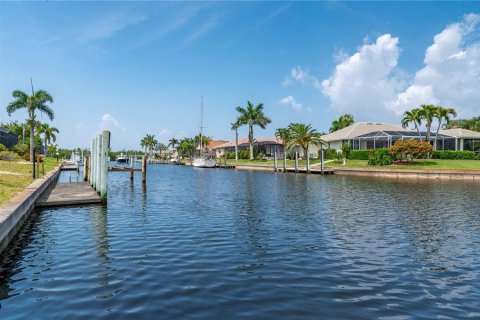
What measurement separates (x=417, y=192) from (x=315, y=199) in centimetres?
996

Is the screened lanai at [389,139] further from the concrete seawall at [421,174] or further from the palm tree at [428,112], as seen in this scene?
the concrete seawall at [421,174]

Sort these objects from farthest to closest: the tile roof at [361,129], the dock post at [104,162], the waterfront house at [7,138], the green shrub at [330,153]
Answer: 1. the green shrub at [330,153]
2. the tile roof at [361,129]
3. the waterfront house at [7,138]
4. the dock post at [104,162]

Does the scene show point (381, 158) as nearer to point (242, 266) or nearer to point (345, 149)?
point (345, 149)

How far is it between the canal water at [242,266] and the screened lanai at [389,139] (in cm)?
5047

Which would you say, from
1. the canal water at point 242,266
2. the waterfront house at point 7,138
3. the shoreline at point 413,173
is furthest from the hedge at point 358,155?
the waterfront house at point 7,138

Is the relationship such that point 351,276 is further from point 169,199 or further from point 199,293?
point 169,199

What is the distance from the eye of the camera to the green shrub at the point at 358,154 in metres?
63.4

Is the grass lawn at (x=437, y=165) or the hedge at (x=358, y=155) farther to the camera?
the hedge at (x=358, y=155)

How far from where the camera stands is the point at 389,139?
6631 centimetres

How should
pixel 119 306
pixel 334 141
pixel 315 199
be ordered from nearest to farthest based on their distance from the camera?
pixel 119 306
pixel 315 199
pixel 334 141

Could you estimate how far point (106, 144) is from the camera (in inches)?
871

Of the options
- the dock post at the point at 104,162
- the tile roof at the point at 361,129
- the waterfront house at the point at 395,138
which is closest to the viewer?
the dock post at the point at 104,162

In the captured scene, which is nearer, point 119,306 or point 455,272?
point 119,306

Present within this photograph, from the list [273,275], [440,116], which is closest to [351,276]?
[273,275]
